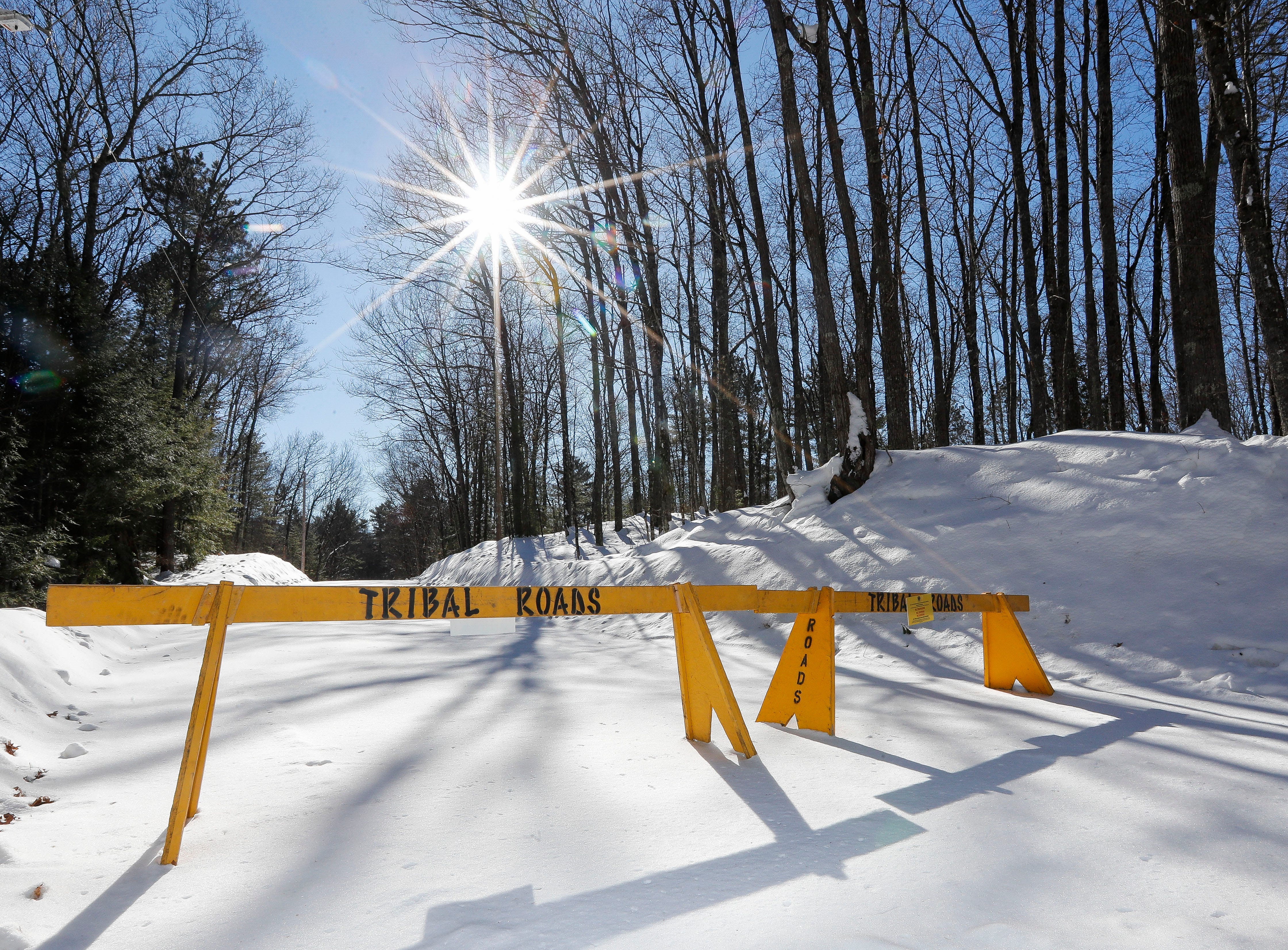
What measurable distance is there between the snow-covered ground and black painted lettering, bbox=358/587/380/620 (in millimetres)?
807

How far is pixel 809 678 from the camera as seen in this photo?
13.1 feet

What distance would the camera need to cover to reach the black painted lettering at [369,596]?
9.01ft

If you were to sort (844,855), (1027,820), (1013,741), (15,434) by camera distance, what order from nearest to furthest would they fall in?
(844,855) < (1027,820) < (1013,741) < (15,434)

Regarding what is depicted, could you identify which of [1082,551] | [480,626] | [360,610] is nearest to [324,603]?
[360,610]

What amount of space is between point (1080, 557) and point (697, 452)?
40.0 ft

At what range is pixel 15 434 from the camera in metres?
10.3

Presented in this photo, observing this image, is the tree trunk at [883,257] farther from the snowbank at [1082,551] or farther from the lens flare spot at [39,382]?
the lens flare spot at [39,382]

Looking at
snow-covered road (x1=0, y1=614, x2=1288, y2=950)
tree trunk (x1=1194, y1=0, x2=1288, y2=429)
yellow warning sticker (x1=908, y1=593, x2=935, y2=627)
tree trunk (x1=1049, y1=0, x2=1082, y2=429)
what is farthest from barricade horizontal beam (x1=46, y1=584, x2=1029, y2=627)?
tree trunk (x1=1049, y1=0, x2=1082, y2=429)

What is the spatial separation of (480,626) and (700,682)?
134 centimetres

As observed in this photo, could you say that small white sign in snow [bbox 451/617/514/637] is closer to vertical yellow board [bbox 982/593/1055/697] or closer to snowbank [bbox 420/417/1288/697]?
vertical yellow board [bbox 982/593/1055/697]

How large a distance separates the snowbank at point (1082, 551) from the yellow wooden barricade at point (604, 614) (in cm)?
122

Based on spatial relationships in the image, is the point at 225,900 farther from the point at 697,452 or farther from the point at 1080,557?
the point at 697,452

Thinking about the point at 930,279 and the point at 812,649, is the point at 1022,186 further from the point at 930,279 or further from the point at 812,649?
the point at 812,649

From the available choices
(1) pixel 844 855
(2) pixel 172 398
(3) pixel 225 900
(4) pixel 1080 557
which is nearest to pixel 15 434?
(2) pixel 172 398
